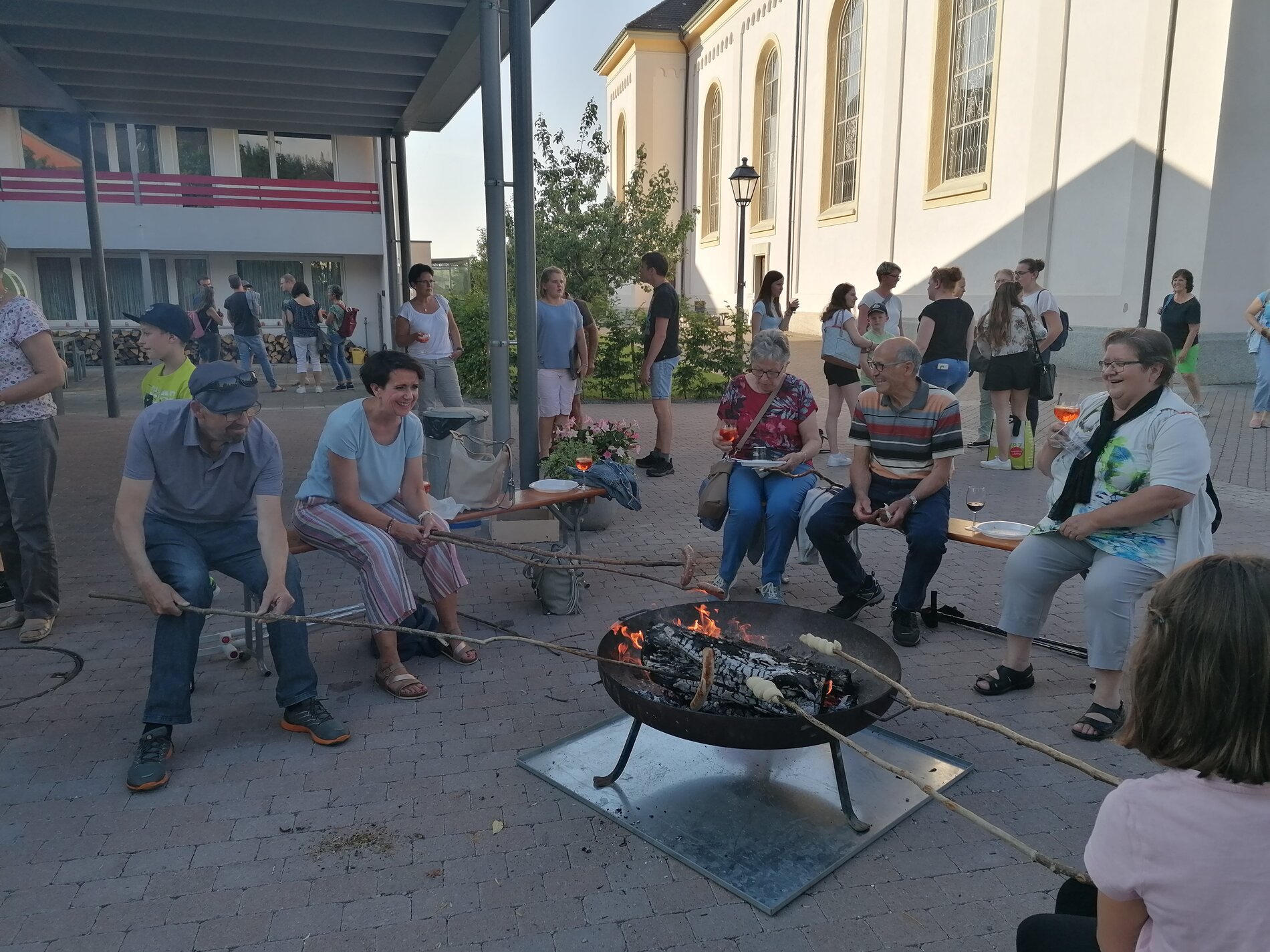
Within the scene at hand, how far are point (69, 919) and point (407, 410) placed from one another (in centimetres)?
233

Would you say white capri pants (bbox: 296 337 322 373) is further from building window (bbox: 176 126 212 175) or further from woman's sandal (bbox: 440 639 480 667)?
woman's sandal (bbox: 440 639 480 667)

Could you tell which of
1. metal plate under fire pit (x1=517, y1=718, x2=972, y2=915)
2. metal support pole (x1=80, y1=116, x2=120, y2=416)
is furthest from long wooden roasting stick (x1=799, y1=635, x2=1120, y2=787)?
metal support pole (x1=80, y1=116, x2=120, y2=416)

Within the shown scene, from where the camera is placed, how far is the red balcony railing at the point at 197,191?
19.5 m

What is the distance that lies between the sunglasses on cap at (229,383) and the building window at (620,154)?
3736cm

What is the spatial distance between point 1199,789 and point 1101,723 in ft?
8.46

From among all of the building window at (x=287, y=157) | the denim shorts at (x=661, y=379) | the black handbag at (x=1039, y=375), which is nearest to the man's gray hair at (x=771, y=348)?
the denim shorts at (x=661, y=379)

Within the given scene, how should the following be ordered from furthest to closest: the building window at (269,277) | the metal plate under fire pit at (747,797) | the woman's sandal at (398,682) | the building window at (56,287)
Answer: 1. the building window at (269,277)
2. the building window at (56,287)
3. the woman's sandal at (398,682)
4. the metal plate under fire pit at (747,797)

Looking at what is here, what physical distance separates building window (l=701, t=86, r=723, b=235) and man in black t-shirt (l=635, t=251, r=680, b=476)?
27.6m

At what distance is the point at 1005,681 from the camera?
418 cm

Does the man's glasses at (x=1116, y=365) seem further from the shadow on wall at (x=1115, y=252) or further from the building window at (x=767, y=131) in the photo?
the building window at (x=767, y=131)

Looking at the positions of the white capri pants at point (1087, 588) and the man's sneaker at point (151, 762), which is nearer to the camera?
the man's sneaker at point (151, 762)

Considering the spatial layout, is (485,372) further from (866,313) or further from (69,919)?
(69,919)

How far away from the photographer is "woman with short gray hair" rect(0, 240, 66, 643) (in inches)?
176

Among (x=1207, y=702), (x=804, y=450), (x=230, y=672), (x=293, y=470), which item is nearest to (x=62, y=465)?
(x=293, y=470)
